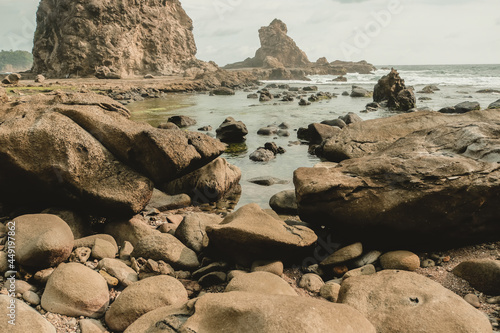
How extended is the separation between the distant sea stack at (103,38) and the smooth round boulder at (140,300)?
4966cm

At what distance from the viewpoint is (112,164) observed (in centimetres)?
519

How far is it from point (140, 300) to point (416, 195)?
3501 millimetres

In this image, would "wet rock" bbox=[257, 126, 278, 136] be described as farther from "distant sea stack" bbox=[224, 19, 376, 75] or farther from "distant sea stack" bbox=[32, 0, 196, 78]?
"distant sea stack" bbox=[224, 19, 376, 75]

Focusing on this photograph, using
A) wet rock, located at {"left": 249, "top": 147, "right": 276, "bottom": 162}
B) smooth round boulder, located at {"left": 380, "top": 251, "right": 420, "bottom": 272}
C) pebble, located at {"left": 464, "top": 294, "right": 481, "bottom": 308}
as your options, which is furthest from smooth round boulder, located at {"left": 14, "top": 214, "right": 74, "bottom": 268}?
wet rock, located at {"left": 249, "top": 147, "right": 276, "bottom": 162}

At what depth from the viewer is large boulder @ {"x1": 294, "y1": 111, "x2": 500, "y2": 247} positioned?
14.6ft

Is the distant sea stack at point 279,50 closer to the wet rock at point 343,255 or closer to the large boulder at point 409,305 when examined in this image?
the wet rock at point 343,255

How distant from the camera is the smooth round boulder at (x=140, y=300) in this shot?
305cm

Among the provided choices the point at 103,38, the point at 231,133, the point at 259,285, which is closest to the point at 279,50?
the point at 103,38

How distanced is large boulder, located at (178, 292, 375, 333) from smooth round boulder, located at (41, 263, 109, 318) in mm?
1247

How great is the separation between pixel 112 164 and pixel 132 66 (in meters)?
51.7

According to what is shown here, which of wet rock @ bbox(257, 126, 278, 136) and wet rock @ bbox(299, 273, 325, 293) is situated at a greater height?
wet rock @ bbox(257, 126, 278, 136)

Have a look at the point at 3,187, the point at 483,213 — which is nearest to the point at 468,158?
the point at 483,213

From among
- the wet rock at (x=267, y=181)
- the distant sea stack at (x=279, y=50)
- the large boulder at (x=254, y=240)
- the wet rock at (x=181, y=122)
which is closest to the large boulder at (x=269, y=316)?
the large boulder at (x=254, y=240)

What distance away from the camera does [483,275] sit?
3.55m
